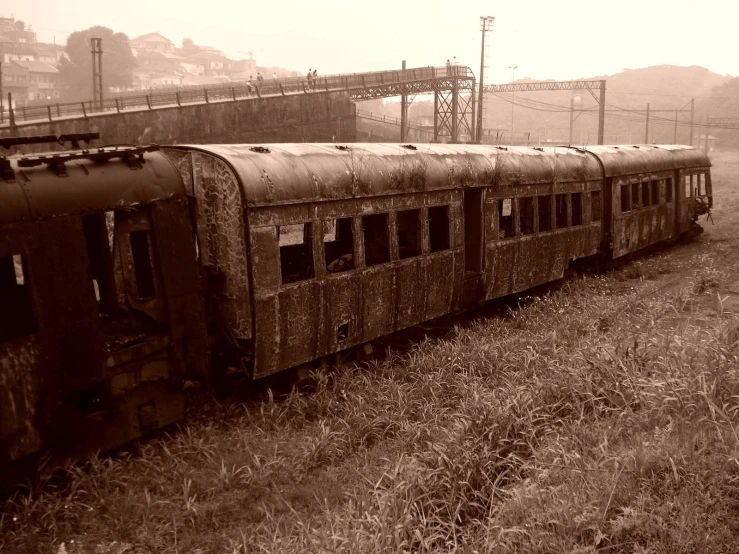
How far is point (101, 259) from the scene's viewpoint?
6.76 m

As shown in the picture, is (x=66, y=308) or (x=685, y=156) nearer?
(x=66, y=308)

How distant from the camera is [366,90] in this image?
128 ft

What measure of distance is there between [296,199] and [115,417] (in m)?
3.11

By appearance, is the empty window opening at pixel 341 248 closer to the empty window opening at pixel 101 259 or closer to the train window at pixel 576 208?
the empty window opening at pixel 101 259

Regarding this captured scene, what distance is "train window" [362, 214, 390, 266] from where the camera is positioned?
31.5ft

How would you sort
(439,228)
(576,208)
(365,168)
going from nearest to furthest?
(365,168) → (439,228) → (576,208)

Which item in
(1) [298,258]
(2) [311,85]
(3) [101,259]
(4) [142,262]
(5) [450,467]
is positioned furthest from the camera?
(2) [311,85]

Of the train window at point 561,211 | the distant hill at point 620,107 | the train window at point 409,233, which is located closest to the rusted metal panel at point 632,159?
the train window at point 561,211

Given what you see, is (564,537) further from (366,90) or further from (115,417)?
(366,90)

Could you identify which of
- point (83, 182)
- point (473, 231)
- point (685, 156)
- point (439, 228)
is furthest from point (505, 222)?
point (685, 156)

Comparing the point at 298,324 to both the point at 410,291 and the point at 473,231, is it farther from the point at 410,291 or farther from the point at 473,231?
the point at 473,231

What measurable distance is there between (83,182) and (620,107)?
13043 centimetres

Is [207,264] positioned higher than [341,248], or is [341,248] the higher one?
[207,264]

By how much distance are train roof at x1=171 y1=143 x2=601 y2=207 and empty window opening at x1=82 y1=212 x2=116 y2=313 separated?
4.94ft
